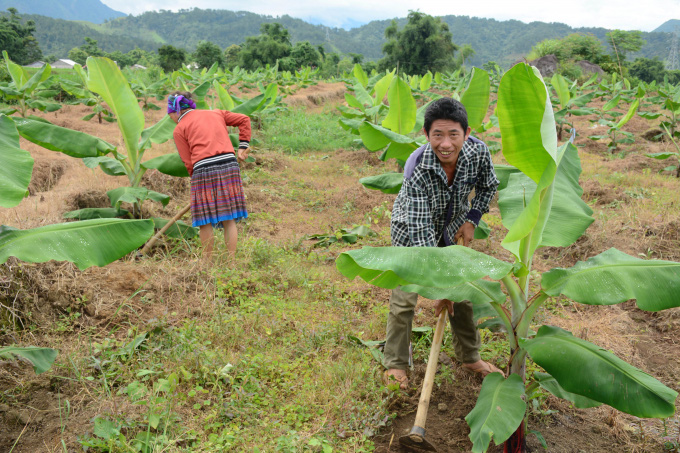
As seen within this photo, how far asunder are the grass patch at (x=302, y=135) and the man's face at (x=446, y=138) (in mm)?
7087

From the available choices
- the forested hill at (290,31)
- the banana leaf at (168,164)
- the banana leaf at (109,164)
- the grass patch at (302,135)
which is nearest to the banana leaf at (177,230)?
the banana leaf at (168,164)

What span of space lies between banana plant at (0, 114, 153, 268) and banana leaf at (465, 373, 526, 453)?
177 cm

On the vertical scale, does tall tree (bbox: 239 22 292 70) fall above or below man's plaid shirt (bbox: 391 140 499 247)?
above

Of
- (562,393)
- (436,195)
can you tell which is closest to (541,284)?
(562,393)

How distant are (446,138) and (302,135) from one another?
27.0ft

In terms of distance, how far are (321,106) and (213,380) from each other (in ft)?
50.1

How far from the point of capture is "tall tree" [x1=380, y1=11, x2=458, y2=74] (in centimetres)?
3625

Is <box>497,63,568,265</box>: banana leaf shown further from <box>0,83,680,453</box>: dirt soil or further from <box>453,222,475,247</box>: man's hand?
<box>0,83,680,453</box>: dirt soil

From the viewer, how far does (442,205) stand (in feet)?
8.63

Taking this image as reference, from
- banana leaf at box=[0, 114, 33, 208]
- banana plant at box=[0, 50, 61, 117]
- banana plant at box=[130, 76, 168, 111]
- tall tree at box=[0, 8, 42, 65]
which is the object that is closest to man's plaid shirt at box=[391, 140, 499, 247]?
banana leaf at box=[0, 114, 33, 208]

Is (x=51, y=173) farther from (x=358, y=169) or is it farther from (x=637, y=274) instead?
(x=637, y=274)

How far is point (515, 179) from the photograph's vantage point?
104 inches

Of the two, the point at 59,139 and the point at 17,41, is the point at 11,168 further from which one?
the point at 17,41

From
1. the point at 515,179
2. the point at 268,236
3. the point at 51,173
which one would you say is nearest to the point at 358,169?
the point at 268,236
